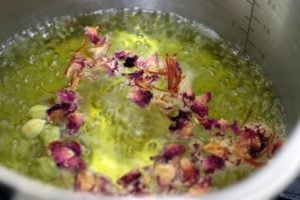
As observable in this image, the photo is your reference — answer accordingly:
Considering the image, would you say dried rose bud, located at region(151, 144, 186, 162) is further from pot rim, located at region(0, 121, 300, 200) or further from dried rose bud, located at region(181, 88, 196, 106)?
pot rim, located at region(0, 121, 300, 200)

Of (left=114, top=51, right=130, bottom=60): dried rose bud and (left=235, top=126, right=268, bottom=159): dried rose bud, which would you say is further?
(left=114, top=51, right=130, bottom=60): dried rose bud

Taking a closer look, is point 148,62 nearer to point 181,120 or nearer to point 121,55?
point 121,55

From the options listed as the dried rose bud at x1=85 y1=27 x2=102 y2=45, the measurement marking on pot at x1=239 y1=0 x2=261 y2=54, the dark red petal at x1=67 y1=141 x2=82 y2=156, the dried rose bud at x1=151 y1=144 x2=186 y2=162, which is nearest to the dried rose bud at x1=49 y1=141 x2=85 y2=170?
the dark red petal at x1=67 y1=141 x2=82 y2=156

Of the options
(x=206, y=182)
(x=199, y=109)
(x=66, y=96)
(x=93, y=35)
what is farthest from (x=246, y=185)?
(x=93, y=35)

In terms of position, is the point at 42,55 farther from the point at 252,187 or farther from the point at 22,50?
the point at 252,187

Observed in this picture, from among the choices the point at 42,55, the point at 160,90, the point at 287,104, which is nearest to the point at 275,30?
the point at 287,104

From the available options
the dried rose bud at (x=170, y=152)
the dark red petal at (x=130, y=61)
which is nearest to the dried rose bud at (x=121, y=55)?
the dark red petal at (x=130, y=61)
